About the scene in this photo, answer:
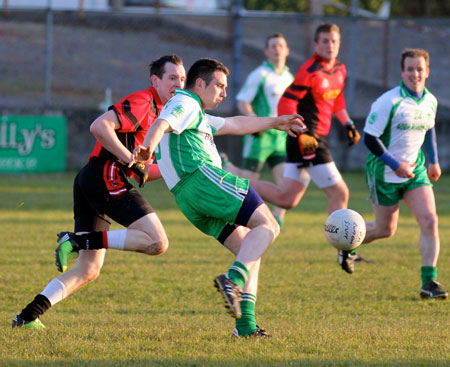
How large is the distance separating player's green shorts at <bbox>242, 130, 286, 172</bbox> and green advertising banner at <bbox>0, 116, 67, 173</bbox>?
7311 millimetres

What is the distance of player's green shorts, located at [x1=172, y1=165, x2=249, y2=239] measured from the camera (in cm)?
535

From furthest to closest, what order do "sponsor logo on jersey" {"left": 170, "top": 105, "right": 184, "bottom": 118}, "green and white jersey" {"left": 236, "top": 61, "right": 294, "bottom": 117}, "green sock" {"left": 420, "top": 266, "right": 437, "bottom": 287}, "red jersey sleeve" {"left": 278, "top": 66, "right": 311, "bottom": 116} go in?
"green and white jersey" {"left": 236, "top": 61, "right": 294, "bottom": 117} < "red jersey sleeve" {"left": 278, "top": 66, "right": 311, "bottom": 116} < "green sock" {"left": 420, "top": 266, "right": 437, "bottom": 287} < "sponsor logo on jersey" {"left": 170, "top": 105, "right": 184, "bottom": 118}

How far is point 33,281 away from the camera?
785 centimetres

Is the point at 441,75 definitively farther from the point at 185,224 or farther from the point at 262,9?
the point at 262,9

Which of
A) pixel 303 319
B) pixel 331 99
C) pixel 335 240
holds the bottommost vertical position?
pixel 303 319

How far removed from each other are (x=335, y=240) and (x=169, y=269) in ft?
8.13

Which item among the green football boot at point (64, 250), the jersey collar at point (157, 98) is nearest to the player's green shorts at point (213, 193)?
the green football boot at point (64, 250)

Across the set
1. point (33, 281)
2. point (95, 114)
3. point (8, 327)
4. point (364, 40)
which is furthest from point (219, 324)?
point (364, 40)

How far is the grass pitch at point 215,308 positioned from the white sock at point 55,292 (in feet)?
0.68

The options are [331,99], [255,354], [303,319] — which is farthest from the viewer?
[331,99]

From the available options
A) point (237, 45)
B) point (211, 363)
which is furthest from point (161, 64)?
point (237, 45)

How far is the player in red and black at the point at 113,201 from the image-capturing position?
18.8 feet

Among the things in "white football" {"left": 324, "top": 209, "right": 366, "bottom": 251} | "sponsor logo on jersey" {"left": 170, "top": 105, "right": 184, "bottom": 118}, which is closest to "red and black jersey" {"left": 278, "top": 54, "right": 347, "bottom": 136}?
"white football" {"left": 324, "top": 209, "right": 366, "bottom": 251}

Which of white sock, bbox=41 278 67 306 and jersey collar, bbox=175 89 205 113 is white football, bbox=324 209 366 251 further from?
white sock, bbox=41 278 67 306
